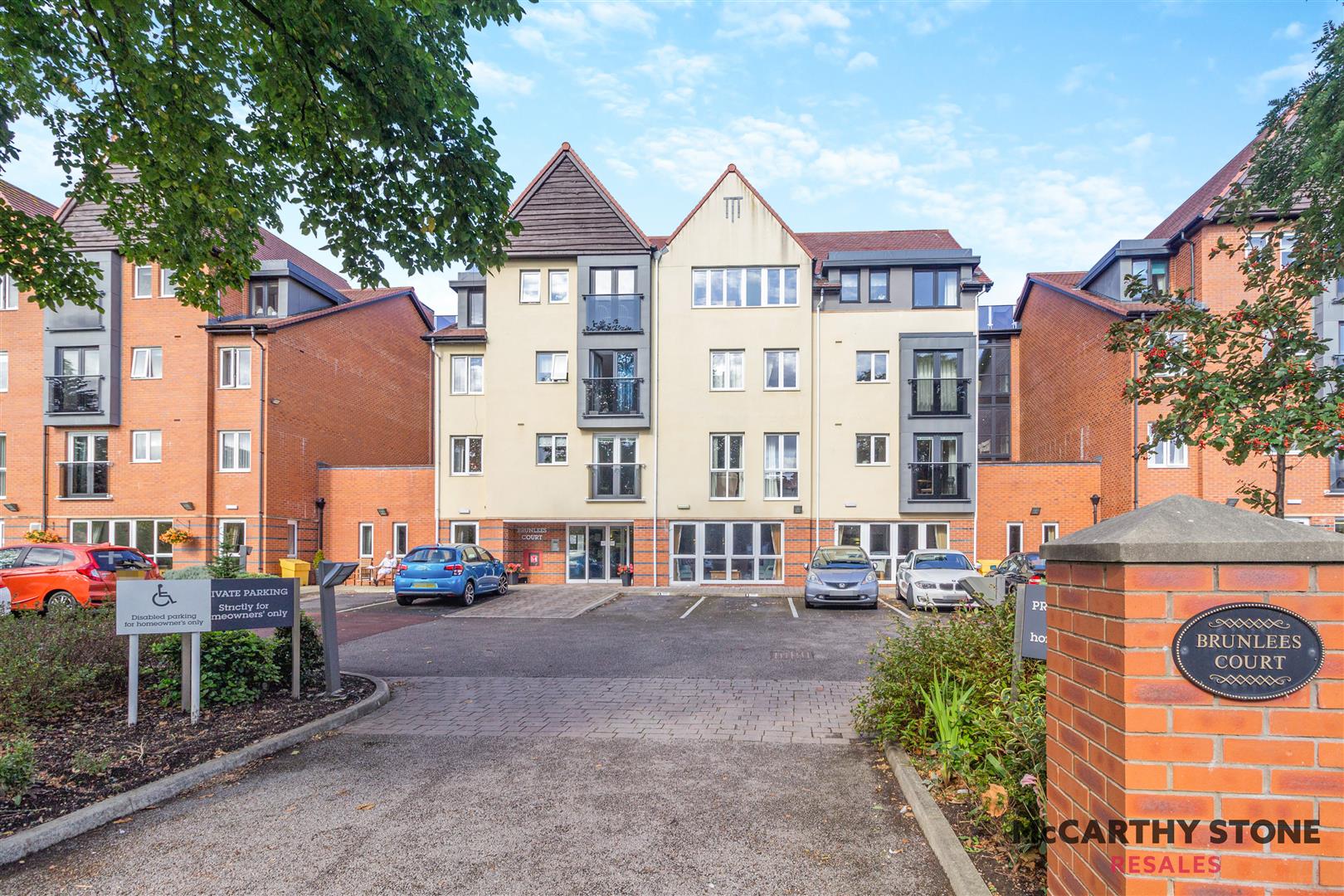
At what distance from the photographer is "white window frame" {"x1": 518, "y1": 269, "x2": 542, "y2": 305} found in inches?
996

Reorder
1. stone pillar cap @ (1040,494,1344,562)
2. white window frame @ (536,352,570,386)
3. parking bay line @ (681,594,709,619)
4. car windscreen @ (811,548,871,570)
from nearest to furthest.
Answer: stone pillar cap @ (1040,494,1344,562), parking bay line @ (681,594,709,619), car windscreen @ (811,548,871,570), white window frame @ (536,352,570,386)

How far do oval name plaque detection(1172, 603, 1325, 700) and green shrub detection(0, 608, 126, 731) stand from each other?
774cm

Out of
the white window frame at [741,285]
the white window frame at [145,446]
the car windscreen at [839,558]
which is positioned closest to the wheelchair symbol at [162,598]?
the car windscreen at [839,558]

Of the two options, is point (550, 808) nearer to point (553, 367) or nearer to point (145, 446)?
point (553, 367)

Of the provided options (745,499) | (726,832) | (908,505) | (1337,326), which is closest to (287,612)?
(726,832)

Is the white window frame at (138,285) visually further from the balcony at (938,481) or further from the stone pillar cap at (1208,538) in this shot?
the stone pillar cap at (1208,538)

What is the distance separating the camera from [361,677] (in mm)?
8727

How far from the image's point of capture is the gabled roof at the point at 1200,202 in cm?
2281

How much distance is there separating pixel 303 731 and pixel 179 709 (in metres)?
1.42

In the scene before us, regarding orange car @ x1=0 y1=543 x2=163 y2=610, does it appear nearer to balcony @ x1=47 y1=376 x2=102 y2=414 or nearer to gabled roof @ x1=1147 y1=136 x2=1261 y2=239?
balcony @ x1=47 y1=376 x2=102 y2=414

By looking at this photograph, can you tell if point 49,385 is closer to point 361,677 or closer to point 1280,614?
point 361,677

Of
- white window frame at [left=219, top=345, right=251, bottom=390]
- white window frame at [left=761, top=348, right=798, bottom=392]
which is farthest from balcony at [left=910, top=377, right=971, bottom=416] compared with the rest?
white window frame at [left=219, top=345, right=251, bottom=390]

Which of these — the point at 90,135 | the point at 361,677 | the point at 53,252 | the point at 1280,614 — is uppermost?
the point at 90,135

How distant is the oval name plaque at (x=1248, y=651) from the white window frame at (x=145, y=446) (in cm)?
2912
